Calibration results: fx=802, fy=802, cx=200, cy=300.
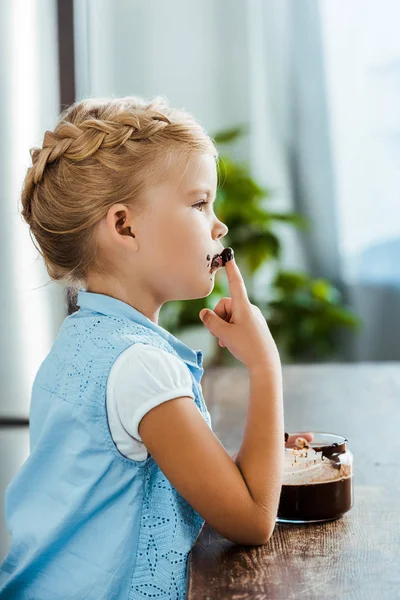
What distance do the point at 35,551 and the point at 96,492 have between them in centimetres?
11

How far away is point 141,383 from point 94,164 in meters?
0.31

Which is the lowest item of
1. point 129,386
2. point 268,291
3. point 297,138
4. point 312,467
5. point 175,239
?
point 268,291

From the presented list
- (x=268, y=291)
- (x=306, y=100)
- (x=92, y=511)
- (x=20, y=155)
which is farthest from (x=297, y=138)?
(x=92, y=511)

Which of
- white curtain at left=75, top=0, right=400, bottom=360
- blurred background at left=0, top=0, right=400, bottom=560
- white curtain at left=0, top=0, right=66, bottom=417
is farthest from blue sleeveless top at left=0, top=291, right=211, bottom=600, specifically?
white curtain at left=75, top=0, right=400, bottom=360

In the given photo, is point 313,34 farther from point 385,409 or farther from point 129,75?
point 385,409

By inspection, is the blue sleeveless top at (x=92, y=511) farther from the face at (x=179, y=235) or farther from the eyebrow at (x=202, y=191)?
the eyebrow at (x=202, y=191)

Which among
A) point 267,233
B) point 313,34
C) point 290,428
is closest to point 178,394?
point 290,428

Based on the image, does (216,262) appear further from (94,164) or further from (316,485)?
(316,485)

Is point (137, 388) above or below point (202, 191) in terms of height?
below

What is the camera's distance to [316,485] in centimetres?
101

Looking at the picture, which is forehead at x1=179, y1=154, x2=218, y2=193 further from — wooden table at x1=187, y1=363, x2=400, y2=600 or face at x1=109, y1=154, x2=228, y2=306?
wooden table at x1=187, y1=363, x2=400, y2=600

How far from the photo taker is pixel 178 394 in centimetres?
93

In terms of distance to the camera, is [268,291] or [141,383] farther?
[268,291]

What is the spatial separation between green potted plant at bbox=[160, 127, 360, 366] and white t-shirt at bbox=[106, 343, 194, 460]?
8.74 feet
